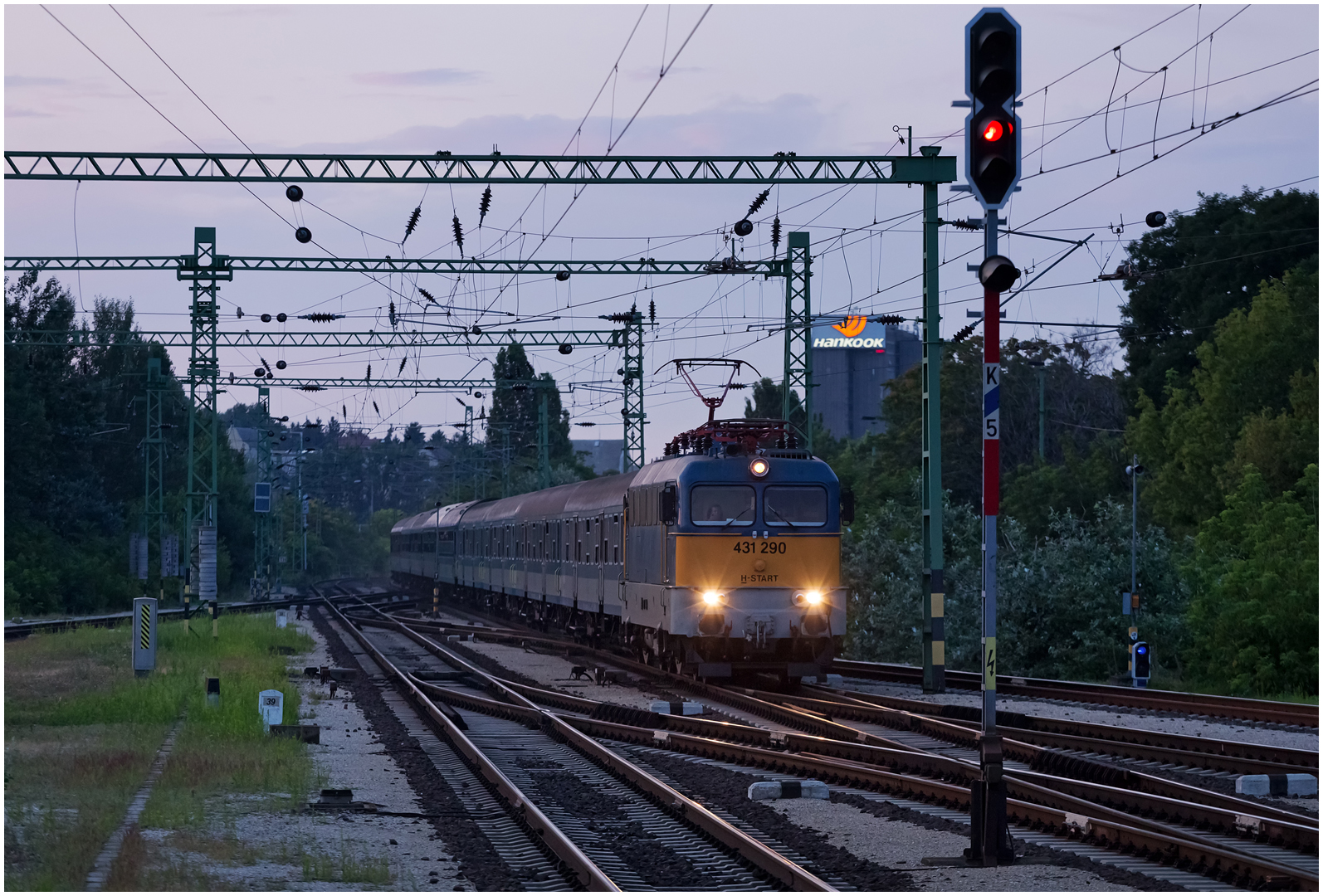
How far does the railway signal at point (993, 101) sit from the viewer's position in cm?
1047

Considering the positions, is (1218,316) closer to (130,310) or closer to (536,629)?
(536,629)

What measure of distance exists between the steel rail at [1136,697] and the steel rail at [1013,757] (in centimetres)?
381

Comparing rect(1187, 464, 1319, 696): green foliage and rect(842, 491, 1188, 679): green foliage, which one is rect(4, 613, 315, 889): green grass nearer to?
rect(842, 491, 1188, 679): green foliage

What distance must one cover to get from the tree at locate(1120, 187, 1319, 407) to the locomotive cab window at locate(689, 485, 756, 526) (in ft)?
120

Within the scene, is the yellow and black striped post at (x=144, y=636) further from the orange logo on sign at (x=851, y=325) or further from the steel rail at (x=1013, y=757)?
the orange logo on sign at (x=851, y=325)

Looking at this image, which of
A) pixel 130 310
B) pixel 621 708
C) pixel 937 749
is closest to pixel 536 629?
pixel 621 708

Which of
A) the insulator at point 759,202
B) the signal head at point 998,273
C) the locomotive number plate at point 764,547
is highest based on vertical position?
the insulator at point 759,202

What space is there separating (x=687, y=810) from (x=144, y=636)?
15581 millimetres

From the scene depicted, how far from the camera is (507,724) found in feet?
65.7

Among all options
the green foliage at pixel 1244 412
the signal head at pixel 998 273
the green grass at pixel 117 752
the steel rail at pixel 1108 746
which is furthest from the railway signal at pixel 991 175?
the green foliage at pixel 1244 412

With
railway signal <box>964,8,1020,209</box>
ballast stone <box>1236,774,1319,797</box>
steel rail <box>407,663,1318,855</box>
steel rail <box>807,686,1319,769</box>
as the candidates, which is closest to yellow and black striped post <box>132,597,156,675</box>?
steel rail <box>407,663,1318,855</box>

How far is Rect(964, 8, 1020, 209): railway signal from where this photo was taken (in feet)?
34.3

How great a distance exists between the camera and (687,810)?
12.2m

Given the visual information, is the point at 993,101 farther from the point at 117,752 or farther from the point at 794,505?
the point at 794,505
